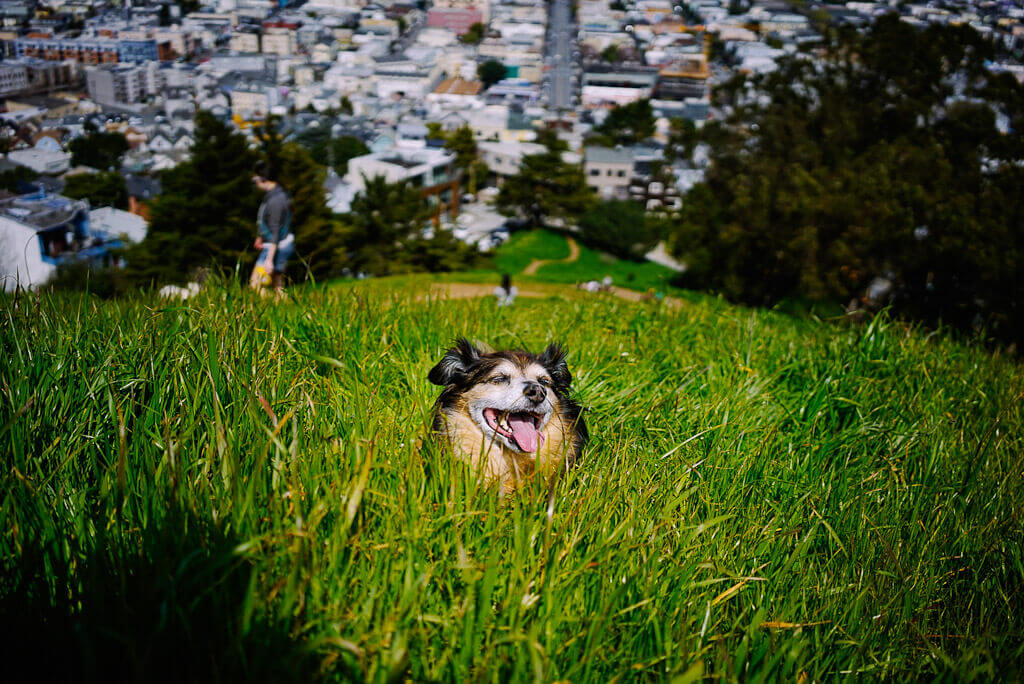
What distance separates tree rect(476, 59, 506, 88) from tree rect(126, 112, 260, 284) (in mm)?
72380

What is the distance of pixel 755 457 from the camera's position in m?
2.97

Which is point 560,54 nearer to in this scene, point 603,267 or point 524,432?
point 603,267

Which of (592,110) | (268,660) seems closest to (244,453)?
(268,660)

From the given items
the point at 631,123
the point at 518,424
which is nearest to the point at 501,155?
the point at 631,123

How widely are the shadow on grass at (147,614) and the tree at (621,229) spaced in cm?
3495

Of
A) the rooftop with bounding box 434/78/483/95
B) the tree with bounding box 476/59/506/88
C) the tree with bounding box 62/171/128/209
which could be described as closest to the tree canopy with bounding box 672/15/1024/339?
the tree with bounding box 62/171/128/209

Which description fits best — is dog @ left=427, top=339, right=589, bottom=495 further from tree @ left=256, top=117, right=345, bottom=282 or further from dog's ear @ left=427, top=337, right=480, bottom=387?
tree @ left=256, top=117, right=345, bottom=282

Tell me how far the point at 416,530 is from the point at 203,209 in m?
16.7

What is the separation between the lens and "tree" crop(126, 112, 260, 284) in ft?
51.1

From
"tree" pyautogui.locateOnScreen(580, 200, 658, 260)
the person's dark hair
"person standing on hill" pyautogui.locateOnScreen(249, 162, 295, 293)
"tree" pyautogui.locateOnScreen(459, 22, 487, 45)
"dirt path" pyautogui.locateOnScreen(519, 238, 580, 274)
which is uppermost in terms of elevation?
"tree" pyautogui.locateOnScreen(459, 22, 487, 45)

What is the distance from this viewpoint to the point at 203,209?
1620cm

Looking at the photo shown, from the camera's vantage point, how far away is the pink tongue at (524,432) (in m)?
2.36

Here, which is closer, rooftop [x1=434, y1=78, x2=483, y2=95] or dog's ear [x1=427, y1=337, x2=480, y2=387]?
dog's ear [x1=427, y1=337, x2=480, y2=387]

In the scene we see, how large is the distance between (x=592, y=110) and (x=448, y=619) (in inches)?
2960
